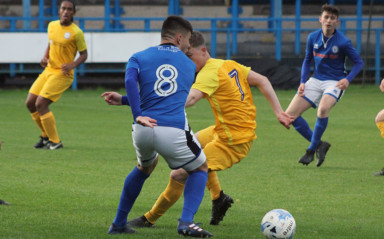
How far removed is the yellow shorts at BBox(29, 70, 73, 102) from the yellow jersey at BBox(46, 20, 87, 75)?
12cm

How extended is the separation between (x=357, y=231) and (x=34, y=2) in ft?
78.9

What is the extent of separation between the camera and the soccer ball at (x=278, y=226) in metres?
5.44

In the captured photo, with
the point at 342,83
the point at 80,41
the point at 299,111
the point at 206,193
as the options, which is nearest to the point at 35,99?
the point at 80,41

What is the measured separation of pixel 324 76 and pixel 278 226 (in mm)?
5295

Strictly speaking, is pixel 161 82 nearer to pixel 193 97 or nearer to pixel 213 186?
pixel 193 97

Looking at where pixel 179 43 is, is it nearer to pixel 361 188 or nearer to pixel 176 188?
pixel 176 188

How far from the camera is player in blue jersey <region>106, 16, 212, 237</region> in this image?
535 centimetres

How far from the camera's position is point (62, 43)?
1194 cm

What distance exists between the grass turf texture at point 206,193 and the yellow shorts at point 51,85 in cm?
82

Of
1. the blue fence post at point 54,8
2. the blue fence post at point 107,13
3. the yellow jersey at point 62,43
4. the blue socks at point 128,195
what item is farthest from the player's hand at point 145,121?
the blue fence post at point 54,8

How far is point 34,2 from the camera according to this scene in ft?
93.2

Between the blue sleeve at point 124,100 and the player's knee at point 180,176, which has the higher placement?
the blue sleeve at point 124,100

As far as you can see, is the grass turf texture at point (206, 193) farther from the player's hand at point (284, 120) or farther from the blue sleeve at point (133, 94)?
the blue sleeve at point (133, 94)

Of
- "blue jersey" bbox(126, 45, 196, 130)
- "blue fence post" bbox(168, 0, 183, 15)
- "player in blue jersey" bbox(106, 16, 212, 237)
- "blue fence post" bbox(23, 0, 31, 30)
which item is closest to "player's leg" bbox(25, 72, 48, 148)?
"player in blue jersey" bbox(106, 16, 212, 237)
